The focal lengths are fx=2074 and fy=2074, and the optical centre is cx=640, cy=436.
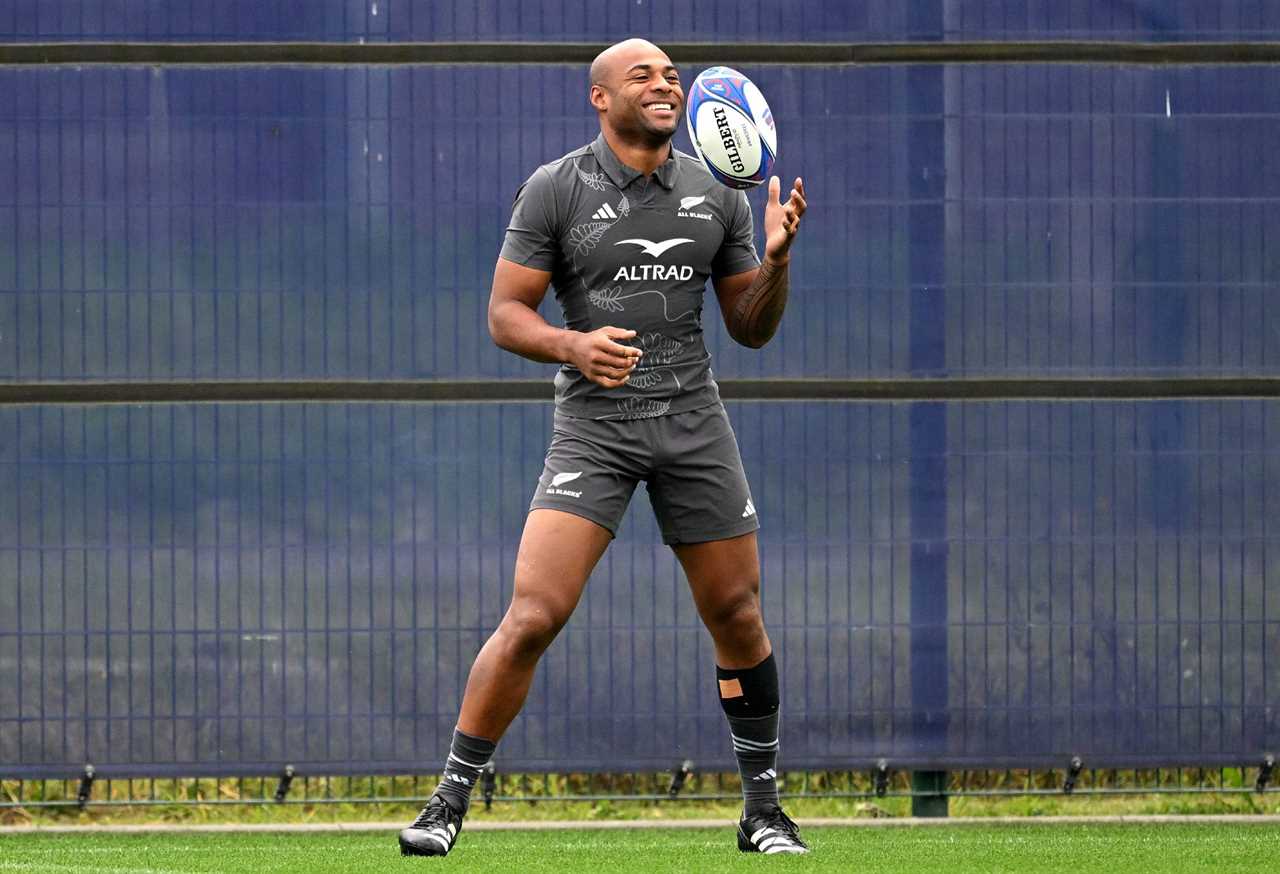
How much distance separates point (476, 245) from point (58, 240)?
1.59 metres

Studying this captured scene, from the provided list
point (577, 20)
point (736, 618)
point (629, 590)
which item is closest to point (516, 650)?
point (736, 618)

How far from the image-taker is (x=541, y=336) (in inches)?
208

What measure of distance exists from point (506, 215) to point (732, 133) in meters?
2.55

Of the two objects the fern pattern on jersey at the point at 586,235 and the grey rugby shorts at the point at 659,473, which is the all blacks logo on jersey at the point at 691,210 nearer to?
the fern pattern on jersey at the point at 586,235

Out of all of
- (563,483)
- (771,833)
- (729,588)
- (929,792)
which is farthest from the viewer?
(929,792)

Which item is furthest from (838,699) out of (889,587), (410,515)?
(410,515)

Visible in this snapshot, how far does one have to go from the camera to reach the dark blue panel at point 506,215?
310 inches

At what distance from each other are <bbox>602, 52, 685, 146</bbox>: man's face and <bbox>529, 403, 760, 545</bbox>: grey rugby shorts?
750mm

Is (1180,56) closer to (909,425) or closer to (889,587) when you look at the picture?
(909,425)

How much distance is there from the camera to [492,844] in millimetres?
7133

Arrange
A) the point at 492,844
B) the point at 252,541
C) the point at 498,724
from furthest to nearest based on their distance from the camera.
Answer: the point at 252,541 → the point at 492,844 → the point at 498,724

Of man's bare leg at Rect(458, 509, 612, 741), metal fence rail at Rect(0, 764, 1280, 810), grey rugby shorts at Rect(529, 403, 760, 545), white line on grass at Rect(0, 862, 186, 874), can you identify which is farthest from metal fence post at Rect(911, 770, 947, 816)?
white line on grass at Rect(0, 862, 186, 874)

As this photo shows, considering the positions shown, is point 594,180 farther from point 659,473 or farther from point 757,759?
point 757,759

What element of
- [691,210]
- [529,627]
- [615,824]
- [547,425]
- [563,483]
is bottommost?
[615,824]
